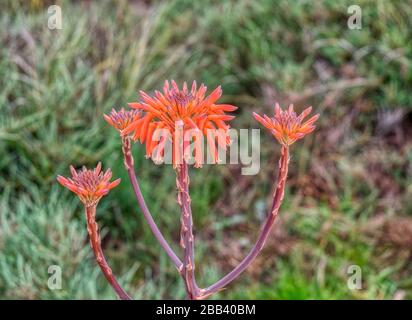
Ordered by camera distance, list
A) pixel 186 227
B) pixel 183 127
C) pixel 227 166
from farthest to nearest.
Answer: pixel 227 166 → pixel 186 227 → pixel 183 127

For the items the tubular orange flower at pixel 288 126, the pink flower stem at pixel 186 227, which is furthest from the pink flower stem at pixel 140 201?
the tubular orange flower at pixel 288 126

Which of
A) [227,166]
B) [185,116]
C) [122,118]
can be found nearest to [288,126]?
[185,116]

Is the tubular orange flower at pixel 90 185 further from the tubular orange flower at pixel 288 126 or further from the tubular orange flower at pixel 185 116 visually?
the tubular orange flower at pixel 288 126

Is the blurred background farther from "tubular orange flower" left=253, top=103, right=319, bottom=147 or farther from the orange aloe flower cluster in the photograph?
"tubular orange flower" left=253, top=103, right=319, bottom=147

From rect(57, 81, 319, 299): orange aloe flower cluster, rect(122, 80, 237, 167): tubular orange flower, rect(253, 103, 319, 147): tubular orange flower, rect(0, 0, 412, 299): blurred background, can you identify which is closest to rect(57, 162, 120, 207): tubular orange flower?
rect(57, 81, 319, 299): orange aloe flower cluster

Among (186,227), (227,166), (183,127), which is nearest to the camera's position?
(183,127)

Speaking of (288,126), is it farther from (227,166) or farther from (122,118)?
(227,166)

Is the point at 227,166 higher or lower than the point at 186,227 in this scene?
higher

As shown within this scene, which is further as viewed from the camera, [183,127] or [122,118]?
[122,118]
